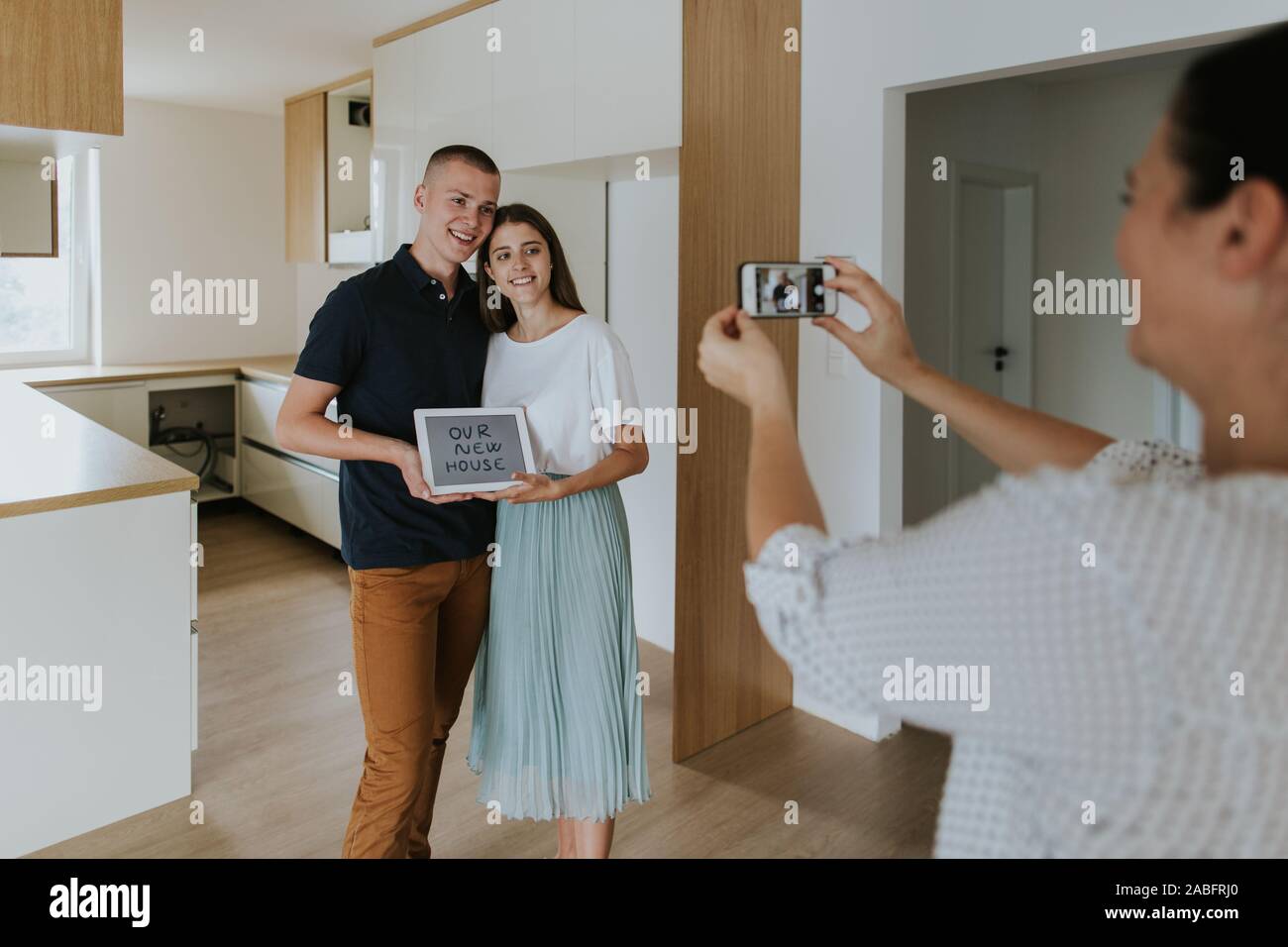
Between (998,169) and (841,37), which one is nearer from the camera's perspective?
(841,37)

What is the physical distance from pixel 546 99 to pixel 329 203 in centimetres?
217

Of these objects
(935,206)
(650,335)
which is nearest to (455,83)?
(650,335)

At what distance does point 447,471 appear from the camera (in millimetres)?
1830

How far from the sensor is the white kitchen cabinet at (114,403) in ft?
15.5

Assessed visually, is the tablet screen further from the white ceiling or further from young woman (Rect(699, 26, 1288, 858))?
the white ceiling

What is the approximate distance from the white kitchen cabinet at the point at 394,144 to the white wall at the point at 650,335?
3.43 feet

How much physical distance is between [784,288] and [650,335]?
7.58 feet

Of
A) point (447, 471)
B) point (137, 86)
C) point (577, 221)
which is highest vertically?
point (137, 86)

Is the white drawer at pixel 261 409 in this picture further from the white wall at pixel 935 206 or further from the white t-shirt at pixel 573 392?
the white t-shirt at pixel 573 392

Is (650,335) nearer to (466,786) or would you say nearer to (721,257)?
(721,257)
